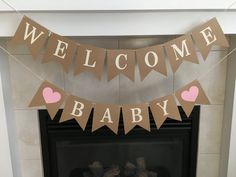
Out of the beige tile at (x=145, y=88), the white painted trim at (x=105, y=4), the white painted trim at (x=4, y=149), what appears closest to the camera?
the white painted trim at (x=105, y=4)

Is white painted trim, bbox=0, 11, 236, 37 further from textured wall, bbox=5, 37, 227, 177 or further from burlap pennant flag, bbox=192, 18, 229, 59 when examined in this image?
textured wall, bbox=5, 37, 227, 177

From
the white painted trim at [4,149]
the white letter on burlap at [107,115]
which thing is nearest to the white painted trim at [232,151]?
the white letter on burlap at [107,115]

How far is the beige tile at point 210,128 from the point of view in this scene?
59.4 inches

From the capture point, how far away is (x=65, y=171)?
1.60 m

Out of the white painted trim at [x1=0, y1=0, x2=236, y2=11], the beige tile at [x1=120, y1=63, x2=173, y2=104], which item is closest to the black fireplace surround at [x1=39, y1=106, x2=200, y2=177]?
the beige tile at [x1=120, y1=63, x2=173, y2=104]

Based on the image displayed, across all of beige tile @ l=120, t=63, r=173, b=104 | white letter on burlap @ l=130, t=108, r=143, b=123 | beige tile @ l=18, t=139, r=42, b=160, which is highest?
beige tile @ l=120, t=63, r=173, b=104

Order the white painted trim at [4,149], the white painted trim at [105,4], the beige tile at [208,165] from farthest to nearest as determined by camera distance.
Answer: the beige tile at [208,165] < the white painted trim at [4,149] < the white painted trim at [105,4]

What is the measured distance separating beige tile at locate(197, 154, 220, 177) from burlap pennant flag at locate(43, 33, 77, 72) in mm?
899

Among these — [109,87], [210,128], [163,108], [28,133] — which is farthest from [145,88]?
[28,133]

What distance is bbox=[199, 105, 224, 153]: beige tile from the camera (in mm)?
1509

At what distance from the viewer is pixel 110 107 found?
1.18 metres

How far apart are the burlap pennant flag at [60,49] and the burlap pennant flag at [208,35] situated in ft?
1.60

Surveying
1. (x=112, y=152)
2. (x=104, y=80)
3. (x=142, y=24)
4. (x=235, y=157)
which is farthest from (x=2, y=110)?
(x=235, y=157)

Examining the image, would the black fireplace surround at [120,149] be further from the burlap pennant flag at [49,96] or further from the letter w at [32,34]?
the letter w at [32,34]
